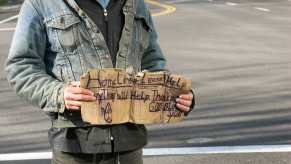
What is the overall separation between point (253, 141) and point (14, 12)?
19920 millimetres

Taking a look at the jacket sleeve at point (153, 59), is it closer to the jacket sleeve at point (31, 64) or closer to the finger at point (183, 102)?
the finger at point (183, 102)

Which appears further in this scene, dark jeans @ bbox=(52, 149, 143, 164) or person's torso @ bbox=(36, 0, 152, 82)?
dark jeans @ bbox=(52, 149, 143, 164)

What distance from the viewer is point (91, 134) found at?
289 centimetres

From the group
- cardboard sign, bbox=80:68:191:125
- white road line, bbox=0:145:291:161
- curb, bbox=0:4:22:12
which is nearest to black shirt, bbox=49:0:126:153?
cardboard sign, bbox=80:68:191:125

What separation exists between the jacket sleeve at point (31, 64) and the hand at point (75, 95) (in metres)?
0.07

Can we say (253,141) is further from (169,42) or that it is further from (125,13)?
(169,42)

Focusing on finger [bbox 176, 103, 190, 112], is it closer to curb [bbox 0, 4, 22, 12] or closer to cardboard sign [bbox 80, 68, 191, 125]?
cardboard sign [bbox 80, 68, 191, 125]

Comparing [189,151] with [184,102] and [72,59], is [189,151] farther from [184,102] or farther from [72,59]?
[72,59]

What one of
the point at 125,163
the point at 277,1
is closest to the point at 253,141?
the point at 125,163

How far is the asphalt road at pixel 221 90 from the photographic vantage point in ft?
23.9

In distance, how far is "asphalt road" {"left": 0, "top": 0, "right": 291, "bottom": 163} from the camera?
23.9 ft

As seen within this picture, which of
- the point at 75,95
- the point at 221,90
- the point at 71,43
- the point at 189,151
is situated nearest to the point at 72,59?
the point at 71,43

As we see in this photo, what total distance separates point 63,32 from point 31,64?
0.58 feet

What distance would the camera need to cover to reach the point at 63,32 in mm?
2826
